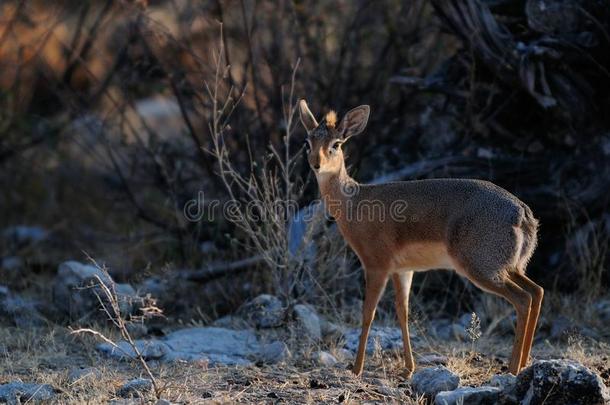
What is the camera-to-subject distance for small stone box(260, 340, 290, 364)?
6.90 meters

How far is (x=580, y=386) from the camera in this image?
16.1ft

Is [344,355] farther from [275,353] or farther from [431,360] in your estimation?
[431,360]

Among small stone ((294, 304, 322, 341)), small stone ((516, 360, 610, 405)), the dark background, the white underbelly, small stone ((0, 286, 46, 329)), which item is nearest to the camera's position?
small stone ((516, 360, 610, 405))

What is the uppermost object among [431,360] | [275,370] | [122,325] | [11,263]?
[122,325]

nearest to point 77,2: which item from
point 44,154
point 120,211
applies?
point 44,154

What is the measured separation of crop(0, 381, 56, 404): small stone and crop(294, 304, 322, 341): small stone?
2.29m

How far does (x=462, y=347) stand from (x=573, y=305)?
5.10ft

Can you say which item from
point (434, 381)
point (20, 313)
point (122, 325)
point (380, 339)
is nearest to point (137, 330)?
point (20, 313)

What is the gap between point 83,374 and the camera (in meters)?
6.10

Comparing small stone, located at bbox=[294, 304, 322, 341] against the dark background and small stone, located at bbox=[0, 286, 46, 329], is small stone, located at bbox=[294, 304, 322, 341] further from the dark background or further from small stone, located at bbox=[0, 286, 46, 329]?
small stone, located at bbox=[0, 286, 46, 329]

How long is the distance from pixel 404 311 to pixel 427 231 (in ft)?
2.60

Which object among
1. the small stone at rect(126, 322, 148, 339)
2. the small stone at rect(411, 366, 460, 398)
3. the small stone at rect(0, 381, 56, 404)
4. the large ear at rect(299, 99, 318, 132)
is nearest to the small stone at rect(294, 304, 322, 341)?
the small stone at rect(126, 322, 148, 339)

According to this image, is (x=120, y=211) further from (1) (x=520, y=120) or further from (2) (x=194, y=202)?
(1) (x=520, y=120)

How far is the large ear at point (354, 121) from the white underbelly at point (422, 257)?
1.12 meters
